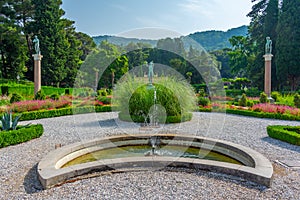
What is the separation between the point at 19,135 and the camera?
5324mm

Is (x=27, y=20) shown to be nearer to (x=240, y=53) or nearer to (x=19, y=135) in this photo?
(x=19, y=135)

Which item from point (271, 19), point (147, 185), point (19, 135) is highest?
point (271, 19)

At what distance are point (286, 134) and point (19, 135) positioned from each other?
6.15 m

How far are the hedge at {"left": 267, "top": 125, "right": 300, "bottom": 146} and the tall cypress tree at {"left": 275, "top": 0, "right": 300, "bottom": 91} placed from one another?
1665cm

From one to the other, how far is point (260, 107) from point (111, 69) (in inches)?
775

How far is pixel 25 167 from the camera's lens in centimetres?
380

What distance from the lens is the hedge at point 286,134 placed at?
5.37 meters

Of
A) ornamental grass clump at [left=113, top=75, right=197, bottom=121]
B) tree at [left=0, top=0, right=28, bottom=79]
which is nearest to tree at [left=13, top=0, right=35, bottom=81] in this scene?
tree at [left=0, top=0, right=28, bottom=79]

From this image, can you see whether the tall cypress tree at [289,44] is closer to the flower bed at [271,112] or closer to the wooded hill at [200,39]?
the wooded hill at [200,39]

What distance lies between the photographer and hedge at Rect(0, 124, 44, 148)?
16.4ft

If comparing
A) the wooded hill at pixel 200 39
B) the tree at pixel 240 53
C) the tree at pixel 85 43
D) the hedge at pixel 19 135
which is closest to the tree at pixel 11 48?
the wooded hill at pixel 200 39

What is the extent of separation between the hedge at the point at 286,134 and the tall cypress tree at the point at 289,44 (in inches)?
655

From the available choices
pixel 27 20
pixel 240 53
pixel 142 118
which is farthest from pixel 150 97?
pixel 240 53

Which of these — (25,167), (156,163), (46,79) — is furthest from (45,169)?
(46,79)
